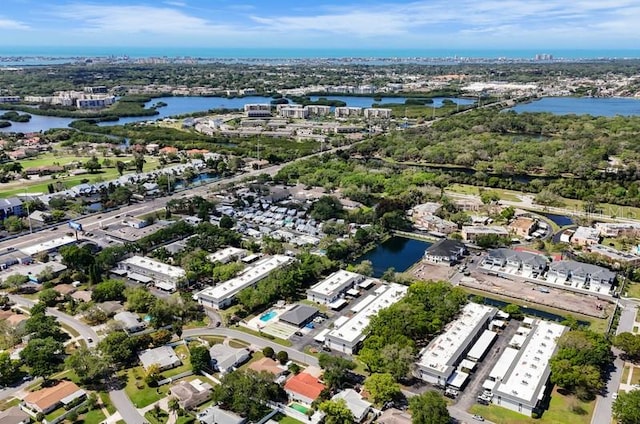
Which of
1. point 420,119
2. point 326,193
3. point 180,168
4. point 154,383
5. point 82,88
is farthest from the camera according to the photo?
point 82,88

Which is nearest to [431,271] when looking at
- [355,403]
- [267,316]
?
[267,316]

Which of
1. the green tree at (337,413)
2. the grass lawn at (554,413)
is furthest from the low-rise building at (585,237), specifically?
the green tree at (337,413)

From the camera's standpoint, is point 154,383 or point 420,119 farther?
point 420,119

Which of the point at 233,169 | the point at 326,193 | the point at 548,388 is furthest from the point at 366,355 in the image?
the point at 233,169

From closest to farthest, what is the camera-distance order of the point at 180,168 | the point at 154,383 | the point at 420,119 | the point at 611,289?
1. the point at 154,383
2. the point at 611,289
3. the point at 180,168
4. the point at 420,119

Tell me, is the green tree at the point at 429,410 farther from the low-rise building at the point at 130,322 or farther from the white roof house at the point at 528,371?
the low-rise building at the point at 130,322

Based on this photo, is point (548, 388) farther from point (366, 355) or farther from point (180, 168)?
point (180, 168)

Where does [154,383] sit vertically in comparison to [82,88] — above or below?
below
